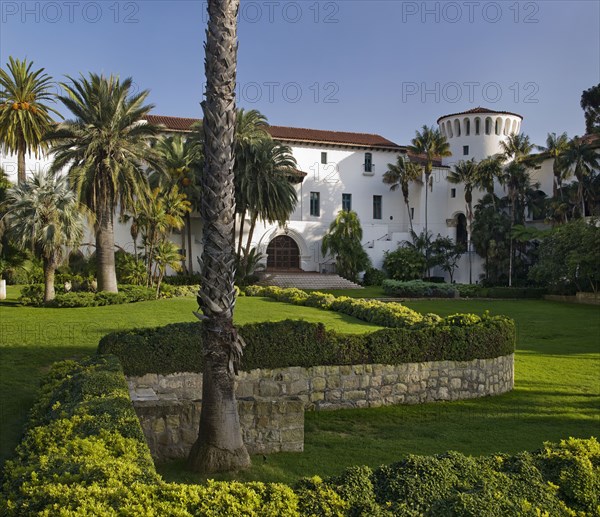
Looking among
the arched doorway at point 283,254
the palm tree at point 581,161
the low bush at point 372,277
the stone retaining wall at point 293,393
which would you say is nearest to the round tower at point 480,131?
the palm tree at point 581,161

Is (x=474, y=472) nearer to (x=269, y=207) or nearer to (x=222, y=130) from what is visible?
(x=222, y=130)

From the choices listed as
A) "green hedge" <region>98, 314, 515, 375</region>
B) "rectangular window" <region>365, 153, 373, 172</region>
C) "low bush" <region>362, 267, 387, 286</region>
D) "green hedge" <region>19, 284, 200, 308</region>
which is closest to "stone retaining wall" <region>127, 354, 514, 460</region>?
"green hedge" <region>98, 314, 515, 375</region>

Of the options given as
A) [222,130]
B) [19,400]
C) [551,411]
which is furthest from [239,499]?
[551,411]

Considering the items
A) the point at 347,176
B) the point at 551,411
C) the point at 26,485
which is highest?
the point at 347,176

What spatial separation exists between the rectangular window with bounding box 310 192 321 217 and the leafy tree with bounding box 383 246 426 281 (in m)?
6.74

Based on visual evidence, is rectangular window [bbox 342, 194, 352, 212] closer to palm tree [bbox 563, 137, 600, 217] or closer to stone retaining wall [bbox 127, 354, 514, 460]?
palm tree [bbox 563, 137, 600, 217]

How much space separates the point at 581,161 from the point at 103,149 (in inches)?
1309

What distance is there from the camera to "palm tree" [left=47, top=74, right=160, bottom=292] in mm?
24000

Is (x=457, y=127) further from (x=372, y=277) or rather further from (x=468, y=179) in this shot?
(x=372, y=277)

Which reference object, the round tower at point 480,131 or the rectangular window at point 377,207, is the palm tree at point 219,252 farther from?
the round tower at point 480,131

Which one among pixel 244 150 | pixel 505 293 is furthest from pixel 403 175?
pixel 244 150

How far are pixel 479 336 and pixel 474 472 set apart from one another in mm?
8250

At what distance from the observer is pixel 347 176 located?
50312 mm

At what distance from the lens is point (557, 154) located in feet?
150
